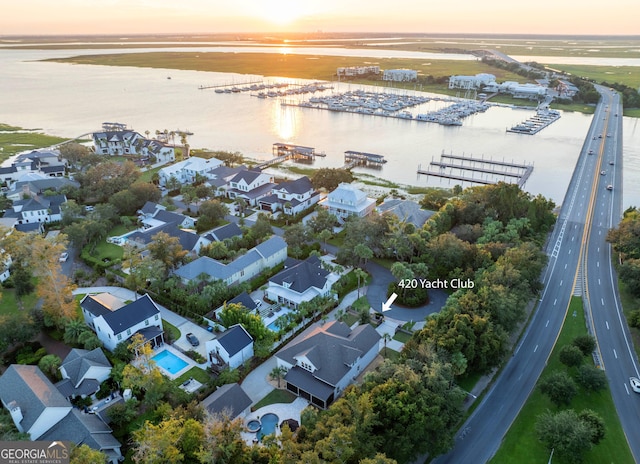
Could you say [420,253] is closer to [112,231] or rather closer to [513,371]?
[513,371]

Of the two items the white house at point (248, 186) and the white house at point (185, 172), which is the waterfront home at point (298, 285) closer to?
the white house at point (248, 186)

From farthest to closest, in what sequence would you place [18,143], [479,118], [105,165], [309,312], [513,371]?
[479,118]
[18,143]
[105,165]
[309,312]
[513,371]

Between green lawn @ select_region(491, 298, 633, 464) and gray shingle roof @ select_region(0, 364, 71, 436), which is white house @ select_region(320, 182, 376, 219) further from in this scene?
gray shingle roof @ select_region(0, 364, 71, 436)

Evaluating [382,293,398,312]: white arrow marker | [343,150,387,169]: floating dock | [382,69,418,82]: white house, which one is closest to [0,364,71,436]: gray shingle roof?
[382,293,398,312]: white arrow marker

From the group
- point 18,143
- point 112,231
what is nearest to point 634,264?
point 112,231

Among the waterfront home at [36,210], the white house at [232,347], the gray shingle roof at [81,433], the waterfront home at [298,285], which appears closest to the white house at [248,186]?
the waterfront home at [36,210]

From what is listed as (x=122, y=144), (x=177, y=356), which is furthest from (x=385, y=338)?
(x=122, y=144)
